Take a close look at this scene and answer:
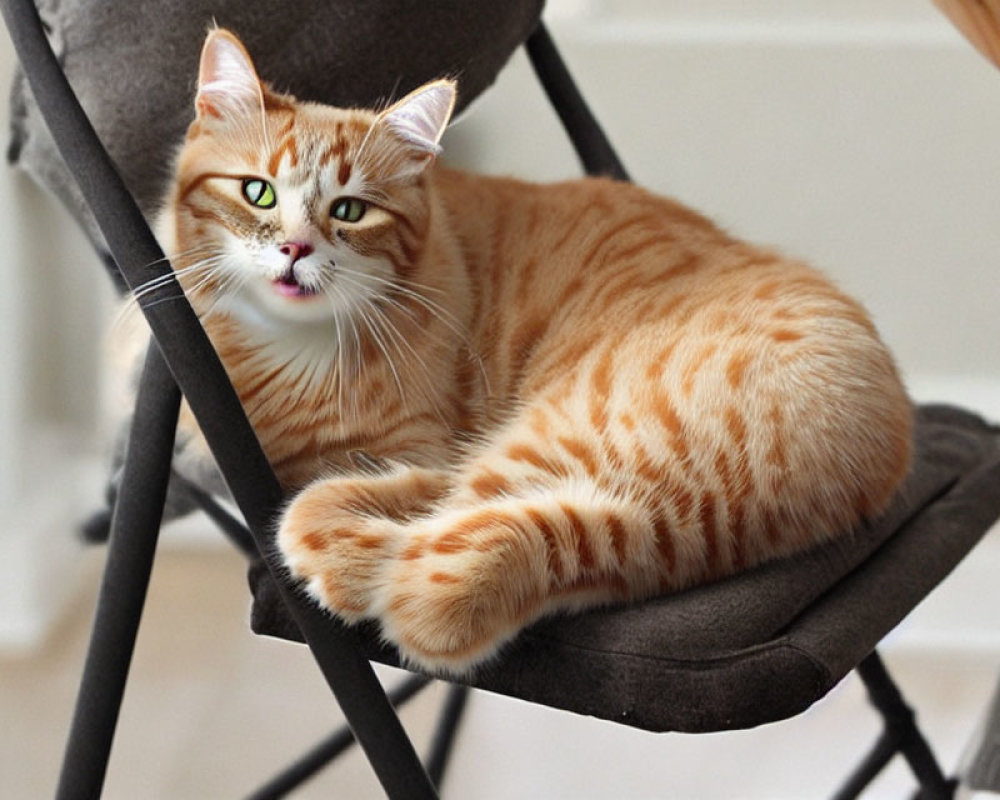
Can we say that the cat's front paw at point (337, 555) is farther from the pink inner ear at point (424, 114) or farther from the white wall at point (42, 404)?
the white wall at point (42, 404)

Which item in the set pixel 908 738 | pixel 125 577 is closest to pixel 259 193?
pixel 125 577

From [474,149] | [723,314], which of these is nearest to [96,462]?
[474,149]

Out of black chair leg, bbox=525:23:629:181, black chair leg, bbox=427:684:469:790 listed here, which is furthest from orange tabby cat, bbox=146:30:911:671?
black chair leg, bbox=427:684:469:790

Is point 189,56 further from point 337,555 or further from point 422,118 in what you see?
point 337,555

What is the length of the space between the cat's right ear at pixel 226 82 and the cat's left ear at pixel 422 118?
82 millimetres

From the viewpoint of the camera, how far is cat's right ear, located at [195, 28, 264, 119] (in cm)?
78

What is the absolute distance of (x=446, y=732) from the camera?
4.75 feet

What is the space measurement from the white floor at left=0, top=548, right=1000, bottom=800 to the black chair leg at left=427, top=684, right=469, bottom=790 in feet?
0.62

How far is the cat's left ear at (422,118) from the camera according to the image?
31.3 inches

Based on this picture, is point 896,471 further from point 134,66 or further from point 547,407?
point 134,66

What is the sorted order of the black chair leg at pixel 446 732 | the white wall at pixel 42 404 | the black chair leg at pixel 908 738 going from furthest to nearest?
the white wall at pixel 42 404 → the black chair leg at pixel 446 732 → the black chair leg at pixel 908 738

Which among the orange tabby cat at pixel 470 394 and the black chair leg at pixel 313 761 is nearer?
the orange tabby cat at pixel 470 394

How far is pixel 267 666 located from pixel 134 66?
119 centimetres

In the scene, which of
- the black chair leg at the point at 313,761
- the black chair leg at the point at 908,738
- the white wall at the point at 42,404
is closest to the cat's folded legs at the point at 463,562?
the black chair leg at the point at 908,738
